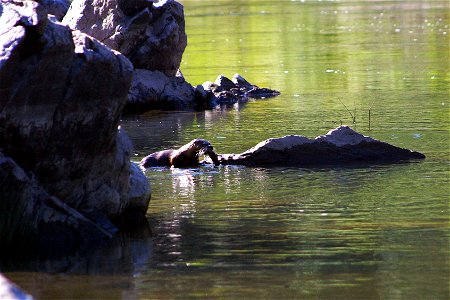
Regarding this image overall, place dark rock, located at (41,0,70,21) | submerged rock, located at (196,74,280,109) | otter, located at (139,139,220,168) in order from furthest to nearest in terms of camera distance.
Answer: dark rock, located at (41,0,70,21)
submerged rock, located at (196,74,280,109)
otter, located at (139,139,220,168)

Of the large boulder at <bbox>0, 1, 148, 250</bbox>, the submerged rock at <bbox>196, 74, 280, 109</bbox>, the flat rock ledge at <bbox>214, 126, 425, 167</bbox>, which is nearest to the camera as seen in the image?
the large boulder at <bbox>0, 1, 148, 250</bbox>

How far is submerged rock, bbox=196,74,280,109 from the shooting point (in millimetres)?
25922

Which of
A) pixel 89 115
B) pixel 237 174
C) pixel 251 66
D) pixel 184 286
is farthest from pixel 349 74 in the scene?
pixel 184 286

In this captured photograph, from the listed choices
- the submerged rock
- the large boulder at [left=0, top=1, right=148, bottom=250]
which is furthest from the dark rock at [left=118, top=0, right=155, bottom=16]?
the large boulder at [left=0, top=1, right=148, bottom=250]

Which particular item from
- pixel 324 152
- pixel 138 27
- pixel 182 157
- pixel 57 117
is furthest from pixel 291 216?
pixel 138 27

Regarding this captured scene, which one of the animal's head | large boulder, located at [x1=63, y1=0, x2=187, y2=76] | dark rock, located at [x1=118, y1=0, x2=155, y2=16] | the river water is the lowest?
the river water

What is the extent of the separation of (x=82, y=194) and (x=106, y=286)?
2.18m

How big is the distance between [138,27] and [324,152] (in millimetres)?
10002

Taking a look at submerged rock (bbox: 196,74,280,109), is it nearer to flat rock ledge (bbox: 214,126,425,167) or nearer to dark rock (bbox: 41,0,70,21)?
dark rock (bbox: 41,0,70,21)

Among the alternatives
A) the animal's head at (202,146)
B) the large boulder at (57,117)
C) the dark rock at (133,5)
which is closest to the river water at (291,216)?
the animal's head at (202,146)

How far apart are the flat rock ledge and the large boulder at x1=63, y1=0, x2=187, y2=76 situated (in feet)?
31.3

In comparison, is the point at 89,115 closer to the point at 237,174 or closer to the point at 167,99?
the point at 237,174

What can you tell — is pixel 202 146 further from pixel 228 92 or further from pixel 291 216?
pixel 228 92

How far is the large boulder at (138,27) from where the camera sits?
25.3 m
